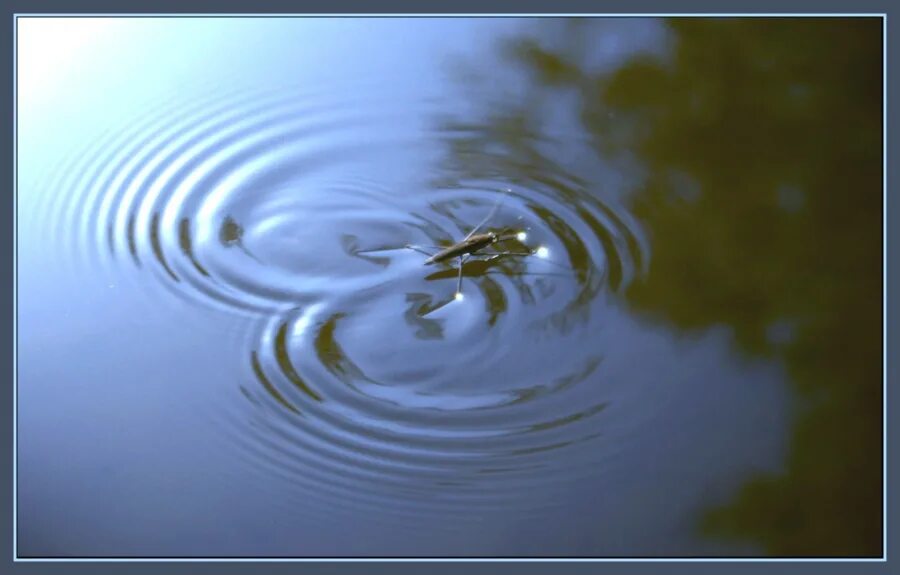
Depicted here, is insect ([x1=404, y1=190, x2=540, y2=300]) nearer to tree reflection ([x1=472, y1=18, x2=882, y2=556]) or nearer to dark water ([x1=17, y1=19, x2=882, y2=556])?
dark water ([x1=17, y1=19, x2=882, y2=556])

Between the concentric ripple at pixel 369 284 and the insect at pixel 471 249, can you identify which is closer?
the concentric ripple at pixel 369 284

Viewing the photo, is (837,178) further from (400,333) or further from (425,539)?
(425,539)

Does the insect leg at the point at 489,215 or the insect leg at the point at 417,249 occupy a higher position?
the insect leg at the point at 489,215

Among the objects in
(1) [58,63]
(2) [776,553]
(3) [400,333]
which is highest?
(1) [58,63]

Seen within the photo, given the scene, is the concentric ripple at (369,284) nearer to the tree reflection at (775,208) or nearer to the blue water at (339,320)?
the blue water at (339,320)

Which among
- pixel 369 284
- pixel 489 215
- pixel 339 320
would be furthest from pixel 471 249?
pixel 339 320

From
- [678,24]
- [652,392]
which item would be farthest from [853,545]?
[678,24]

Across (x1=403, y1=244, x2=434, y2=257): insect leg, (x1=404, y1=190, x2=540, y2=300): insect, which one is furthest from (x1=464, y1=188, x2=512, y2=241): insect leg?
(x1=403, y1=244, x2=434, y2=257): insect leg

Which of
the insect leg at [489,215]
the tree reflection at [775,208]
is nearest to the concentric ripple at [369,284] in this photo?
the insect leg at [489,215]
